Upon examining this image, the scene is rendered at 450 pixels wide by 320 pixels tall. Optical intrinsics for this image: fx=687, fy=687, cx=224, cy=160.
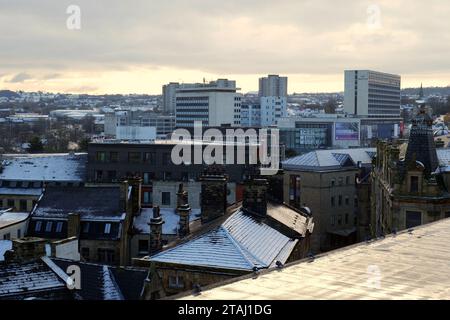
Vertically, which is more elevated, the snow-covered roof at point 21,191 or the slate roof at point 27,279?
the slate roof at point 27,279

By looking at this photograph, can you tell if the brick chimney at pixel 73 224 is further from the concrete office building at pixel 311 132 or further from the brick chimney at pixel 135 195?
the concrete office building at pixel 311 132

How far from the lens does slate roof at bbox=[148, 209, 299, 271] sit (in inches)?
1194

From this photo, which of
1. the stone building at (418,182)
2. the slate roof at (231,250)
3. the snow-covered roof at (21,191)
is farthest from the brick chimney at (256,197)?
the snow-covered roof at (21,191)

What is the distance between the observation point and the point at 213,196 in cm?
3894

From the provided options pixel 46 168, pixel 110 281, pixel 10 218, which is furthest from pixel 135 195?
pixel 46 168

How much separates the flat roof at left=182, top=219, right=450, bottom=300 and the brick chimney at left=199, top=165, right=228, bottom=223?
1554 cm

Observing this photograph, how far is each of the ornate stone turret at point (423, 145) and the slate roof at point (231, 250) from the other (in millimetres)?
12865

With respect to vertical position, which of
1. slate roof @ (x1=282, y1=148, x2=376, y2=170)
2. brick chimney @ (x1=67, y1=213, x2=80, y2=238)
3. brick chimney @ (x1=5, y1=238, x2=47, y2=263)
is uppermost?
slate roof @ (x1=282, y1=148, x2=376, y2=170)

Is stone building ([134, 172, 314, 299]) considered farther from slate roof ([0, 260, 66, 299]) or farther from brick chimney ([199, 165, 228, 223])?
slate roof ([0, 260, 66, 299])

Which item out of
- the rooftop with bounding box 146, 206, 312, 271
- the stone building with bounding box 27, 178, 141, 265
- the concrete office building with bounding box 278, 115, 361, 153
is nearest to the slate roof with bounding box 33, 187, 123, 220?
the stone building with bounding box 27, 178, 141, 265

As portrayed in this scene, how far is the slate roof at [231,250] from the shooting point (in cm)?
3033

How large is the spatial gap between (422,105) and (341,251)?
2813cm
